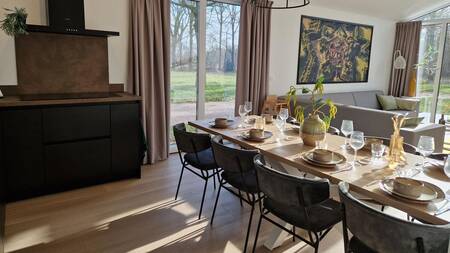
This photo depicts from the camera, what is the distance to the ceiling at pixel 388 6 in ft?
19.9

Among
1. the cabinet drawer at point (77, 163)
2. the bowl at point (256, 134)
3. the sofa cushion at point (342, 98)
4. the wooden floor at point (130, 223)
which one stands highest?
the sofa cushion at point (342, 98)

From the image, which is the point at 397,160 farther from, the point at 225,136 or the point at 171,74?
the point at 171,74

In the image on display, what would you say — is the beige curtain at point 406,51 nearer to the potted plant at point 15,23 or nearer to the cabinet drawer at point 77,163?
the cabinet drawer at point 77,163

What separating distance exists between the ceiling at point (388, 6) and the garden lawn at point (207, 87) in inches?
83.9

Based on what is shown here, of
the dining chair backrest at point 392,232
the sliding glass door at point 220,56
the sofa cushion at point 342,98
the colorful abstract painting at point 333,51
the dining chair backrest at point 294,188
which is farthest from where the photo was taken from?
the sofa cushion at point 342,98

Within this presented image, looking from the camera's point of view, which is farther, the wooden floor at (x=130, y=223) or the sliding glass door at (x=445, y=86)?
the sliding glass door at (x=445, y=86)

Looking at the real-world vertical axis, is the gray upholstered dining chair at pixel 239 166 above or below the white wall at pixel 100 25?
below

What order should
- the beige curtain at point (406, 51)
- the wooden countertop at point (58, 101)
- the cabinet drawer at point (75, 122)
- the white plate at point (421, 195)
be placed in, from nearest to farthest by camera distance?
the white plate at point (421, 195), the wooden countertop at point (58, 101), the cabinet drawer at point (75, 122), the beige curtain at point (406, 51)

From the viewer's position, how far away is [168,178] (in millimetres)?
3941

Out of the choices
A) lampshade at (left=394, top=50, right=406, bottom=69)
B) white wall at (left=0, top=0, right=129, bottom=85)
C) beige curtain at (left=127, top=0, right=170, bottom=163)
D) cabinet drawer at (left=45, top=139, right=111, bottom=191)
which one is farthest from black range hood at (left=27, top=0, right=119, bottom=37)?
lampshade at (left=394, top=50, right=406, bottom=69)

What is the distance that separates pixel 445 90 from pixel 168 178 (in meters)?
Result: 6.40

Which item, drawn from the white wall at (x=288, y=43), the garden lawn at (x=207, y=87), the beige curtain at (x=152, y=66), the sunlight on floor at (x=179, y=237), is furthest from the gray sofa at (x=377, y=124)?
the sunlight on floor at (x=179, y=237)

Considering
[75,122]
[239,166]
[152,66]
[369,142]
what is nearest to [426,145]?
[369,142]

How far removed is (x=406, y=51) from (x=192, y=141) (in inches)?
256
